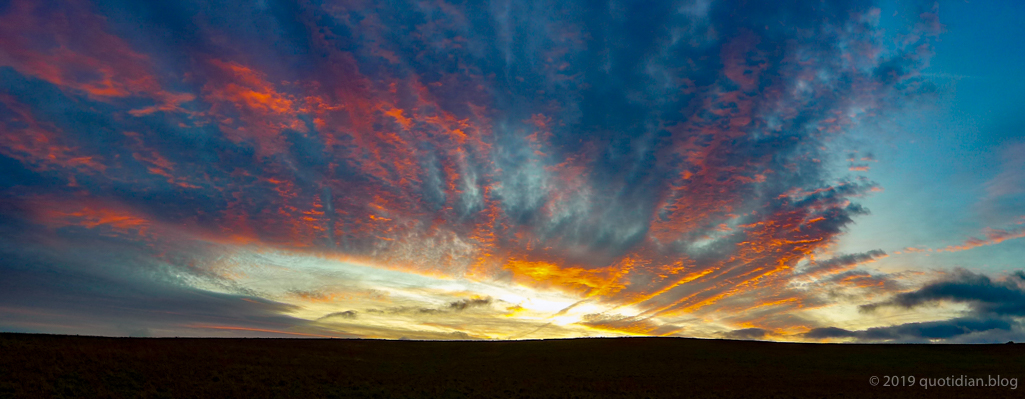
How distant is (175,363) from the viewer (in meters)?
30.7

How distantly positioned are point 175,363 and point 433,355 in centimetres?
2708

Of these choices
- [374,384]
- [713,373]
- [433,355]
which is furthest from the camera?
[433,355]

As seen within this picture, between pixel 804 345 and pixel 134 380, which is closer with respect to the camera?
pixel 134 380

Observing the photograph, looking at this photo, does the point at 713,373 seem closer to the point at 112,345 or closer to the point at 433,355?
the point at 433,355

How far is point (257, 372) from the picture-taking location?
31.5 metres

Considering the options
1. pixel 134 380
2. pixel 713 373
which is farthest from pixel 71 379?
pixel 713 373

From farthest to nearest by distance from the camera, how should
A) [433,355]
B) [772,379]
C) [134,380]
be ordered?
[433,355]
[772,379]
[134,380]

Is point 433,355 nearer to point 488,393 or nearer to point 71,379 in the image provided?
Result: point 488,393

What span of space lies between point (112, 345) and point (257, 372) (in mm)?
12272

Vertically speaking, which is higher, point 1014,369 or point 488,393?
point 1014,369

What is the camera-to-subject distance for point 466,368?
43.2m

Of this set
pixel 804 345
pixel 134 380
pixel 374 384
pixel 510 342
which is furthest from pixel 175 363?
pixel 804 345

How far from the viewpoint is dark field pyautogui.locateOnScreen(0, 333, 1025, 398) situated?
25.7 meters

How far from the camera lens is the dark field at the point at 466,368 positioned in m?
25.7
